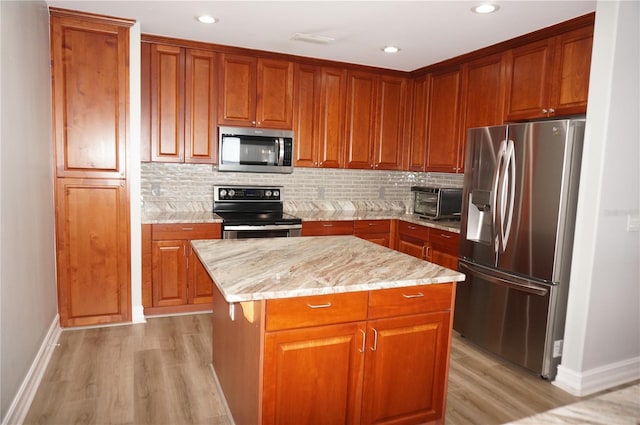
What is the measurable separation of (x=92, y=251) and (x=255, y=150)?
5.85ft

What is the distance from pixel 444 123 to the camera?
15.0 feet

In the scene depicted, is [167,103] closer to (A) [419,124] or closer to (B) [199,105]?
(B) [199,105]

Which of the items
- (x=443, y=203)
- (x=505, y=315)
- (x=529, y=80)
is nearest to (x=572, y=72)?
(x=529, y=80)

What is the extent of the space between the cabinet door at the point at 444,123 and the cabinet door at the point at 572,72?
1153 millimetres

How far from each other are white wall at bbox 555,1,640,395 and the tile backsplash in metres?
2.10

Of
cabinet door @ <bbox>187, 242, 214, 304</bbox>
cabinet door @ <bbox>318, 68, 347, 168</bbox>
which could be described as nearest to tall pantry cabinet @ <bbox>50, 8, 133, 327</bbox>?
cabinet door @ <bbox>187, 242, 214, 304</bbox>

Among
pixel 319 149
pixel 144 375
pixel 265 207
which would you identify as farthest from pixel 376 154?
pixel 144 375

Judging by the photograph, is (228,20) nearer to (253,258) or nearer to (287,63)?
(287,63)

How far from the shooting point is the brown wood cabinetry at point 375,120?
4.82 m

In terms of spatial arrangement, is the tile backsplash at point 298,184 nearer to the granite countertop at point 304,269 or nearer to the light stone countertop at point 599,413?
the granite countertop at point 304,269

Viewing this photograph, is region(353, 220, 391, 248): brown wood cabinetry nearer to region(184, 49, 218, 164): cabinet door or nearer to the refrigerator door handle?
the refrigerator door handle

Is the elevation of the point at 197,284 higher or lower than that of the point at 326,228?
lower

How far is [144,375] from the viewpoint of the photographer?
2838 mm

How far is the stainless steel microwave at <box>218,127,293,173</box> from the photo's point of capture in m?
4.29
